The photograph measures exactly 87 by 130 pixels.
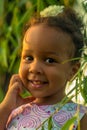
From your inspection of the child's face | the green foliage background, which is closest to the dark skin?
the child's face

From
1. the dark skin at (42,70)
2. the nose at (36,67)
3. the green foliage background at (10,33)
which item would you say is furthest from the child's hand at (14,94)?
the green foliage background at (10,33)

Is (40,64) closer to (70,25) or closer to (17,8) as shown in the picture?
(70,25)

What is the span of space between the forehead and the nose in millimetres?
45

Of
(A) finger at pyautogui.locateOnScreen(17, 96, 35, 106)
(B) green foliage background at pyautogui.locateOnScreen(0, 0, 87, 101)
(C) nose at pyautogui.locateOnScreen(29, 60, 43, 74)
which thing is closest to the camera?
(C) nose at pyautogui.locateOnScreen(29, 60, 43, 74)

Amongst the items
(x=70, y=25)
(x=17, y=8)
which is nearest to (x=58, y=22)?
(x=70, y=25)

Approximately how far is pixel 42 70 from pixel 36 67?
0.02 meters

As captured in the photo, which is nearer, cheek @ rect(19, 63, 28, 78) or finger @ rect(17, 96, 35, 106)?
cheek @ rect(19, 63, 28, 78)

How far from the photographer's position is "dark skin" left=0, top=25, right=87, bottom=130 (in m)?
2.06

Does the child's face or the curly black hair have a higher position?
the curly black hair

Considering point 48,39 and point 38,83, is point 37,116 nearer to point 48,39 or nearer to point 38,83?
point 38,83

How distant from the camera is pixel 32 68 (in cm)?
205

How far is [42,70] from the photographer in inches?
80.7

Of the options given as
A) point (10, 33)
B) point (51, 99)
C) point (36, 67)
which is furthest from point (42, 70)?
point (10, 33)

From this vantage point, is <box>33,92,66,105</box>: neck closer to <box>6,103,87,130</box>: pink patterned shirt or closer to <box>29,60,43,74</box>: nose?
<box>6,103,87,130</box>: pink patterned shirt
